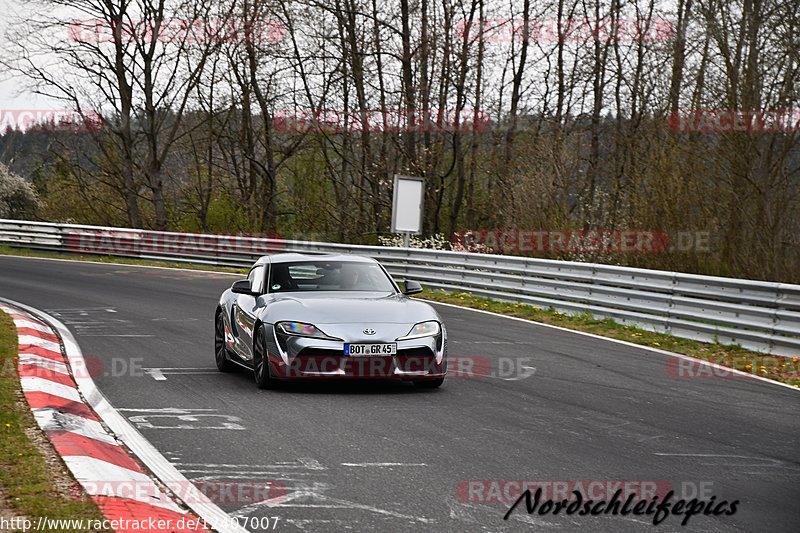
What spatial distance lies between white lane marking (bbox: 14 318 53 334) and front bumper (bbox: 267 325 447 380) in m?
5.82

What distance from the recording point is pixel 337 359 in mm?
9477

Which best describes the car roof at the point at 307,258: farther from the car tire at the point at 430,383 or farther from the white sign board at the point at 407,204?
the white sign board at the point at 407,204

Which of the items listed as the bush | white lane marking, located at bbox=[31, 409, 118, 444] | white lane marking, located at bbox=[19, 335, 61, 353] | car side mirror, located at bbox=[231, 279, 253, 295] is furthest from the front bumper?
the bush

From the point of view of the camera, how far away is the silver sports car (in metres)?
9.49

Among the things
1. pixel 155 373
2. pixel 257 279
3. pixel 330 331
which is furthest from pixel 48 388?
pixel 257 279

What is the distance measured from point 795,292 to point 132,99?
33.1 metres

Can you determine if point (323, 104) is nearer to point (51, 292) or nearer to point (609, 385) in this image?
point (51, 292)

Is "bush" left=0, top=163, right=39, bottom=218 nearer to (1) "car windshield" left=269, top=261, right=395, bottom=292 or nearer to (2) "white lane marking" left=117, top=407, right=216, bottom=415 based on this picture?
(1) "car windshield" left=269, top=261, right=395, bottom=292

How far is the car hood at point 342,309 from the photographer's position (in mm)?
9688

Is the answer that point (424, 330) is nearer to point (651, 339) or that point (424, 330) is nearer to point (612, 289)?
point (651, 339)

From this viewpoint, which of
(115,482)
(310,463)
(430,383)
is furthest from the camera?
(430,383)

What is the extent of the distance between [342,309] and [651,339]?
7.49 metres

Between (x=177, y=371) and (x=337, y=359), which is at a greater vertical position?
(x=337, y=359)

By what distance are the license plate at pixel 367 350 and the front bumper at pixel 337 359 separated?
4cm
